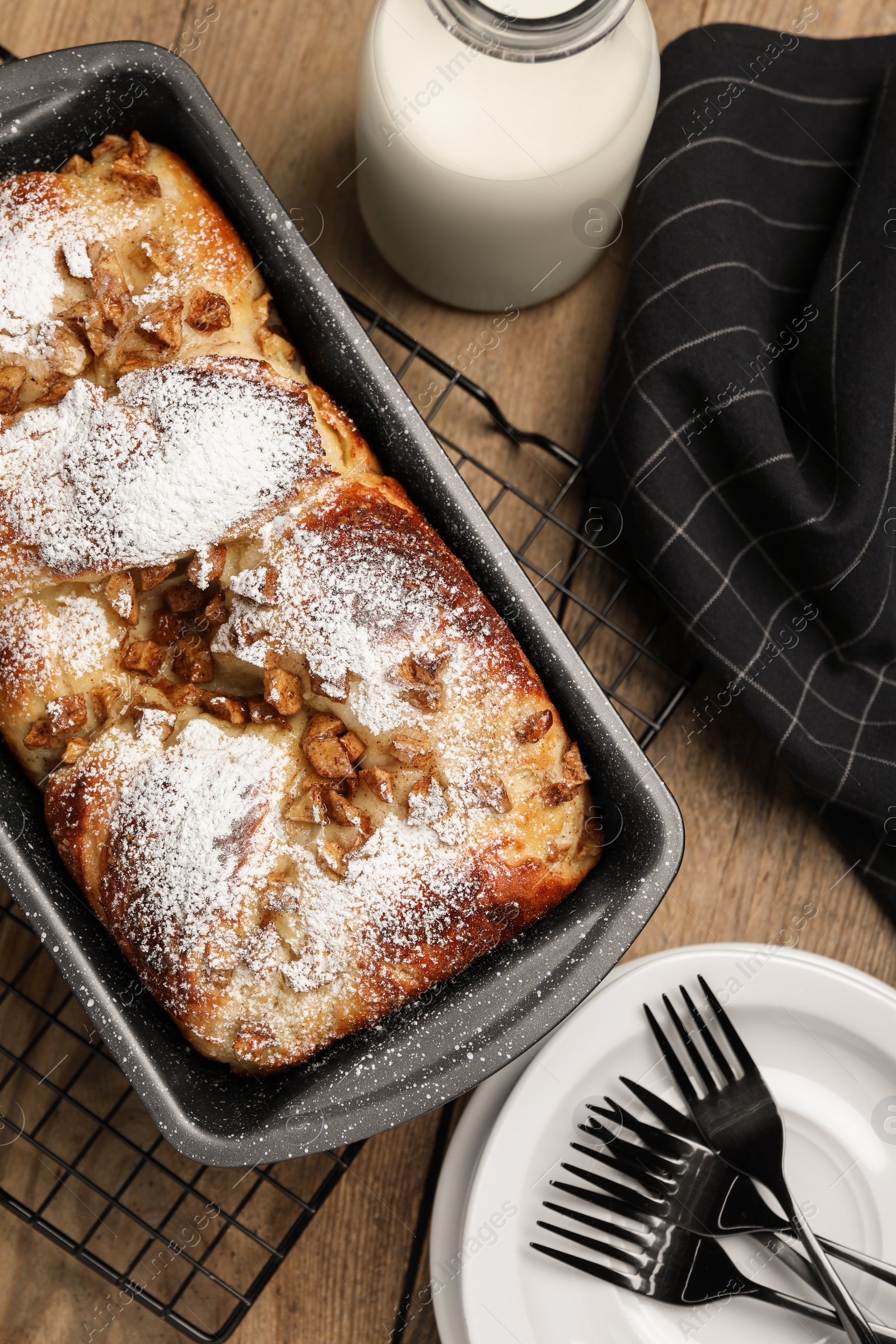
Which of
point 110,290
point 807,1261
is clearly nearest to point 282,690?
point 110,290

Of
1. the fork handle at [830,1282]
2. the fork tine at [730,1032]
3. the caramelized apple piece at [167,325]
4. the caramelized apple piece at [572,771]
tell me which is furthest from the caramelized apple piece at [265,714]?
the fork handle at [830,1282]

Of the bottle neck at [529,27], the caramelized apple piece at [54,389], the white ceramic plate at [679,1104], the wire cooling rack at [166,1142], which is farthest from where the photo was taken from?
the wire cooling rack at [166,1142]

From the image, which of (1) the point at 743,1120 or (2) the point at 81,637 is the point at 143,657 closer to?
(2) the point at 81,637

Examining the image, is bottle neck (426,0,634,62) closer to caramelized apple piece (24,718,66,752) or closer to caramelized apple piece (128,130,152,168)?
caramelized apple piece (128,130,152,168)

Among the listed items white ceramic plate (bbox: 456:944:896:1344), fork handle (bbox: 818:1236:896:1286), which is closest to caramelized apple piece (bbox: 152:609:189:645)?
white ceramic plate (bbox: 456:944:896:1344)

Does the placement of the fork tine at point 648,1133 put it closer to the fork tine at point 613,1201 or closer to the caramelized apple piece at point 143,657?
the fork tine at point 613,1201

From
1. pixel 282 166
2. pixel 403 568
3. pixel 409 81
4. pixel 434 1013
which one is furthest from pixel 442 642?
pixel 282 166

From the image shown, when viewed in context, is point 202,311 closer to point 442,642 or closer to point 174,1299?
point 442,642
